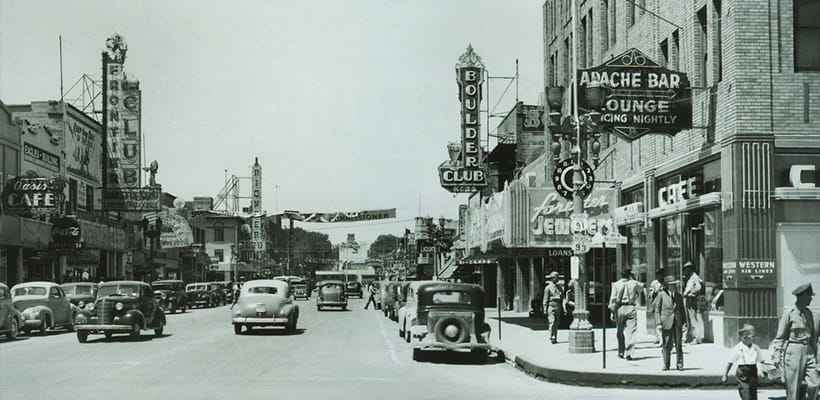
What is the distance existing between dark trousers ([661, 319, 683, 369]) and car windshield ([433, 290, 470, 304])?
5.44m

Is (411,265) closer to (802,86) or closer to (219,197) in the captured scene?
(219,197)

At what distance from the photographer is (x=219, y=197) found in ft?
435

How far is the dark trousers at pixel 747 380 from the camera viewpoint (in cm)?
1232

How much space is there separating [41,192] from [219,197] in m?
90.5

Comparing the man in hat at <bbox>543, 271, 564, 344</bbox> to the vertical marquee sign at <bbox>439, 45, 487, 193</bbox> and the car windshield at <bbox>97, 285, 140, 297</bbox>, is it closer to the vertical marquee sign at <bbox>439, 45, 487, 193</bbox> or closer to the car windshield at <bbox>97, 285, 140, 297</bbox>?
the car windshield at <bbox>97, 285, 140, 297</bbox>

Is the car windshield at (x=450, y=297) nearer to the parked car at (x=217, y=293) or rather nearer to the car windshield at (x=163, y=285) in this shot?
the car windshield at (x=163, y=285)

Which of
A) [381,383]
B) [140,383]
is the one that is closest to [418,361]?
[381,383]

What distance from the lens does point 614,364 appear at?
1847cm

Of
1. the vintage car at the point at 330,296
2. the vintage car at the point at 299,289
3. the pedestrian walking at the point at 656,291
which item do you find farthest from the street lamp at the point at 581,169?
the vintage car at the point at 299,289

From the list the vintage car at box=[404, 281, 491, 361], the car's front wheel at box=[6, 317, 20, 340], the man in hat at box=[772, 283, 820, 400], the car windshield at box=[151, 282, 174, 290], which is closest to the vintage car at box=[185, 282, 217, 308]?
the car windshield at box=[151, 282, 174, 290]

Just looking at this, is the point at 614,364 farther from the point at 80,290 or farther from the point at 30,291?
the point at 80,290

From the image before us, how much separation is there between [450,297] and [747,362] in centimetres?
1009

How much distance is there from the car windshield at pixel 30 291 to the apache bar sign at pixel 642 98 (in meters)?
20.0

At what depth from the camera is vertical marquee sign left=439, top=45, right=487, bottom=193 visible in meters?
49.5
